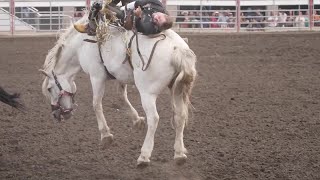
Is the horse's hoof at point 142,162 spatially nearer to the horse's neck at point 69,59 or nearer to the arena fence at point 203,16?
the horse's neck at point 69,59

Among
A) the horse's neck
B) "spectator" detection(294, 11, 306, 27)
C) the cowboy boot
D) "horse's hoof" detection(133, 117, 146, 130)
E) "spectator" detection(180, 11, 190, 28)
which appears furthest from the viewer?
"spectator" detection(180, 11, 190, 28)

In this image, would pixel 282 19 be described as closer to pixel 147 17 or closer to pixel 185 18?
pixel 185 18

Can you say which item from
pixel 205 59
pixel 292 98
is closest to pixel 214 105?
pixel 292 98

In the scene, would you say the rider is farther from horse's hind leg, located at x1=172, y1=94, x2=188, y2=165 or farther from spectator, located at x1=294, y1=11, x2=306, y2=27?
spectator, located at x1=294, y1=11, x2=306, y2=27

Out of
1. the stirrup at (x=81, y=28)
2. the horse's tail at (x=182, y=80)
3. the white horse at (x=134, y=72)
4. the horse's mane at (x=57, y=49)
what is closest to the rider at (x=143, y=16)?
the stirrup at (x=81, y=28)

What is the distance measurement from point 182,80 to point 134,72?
508 mm

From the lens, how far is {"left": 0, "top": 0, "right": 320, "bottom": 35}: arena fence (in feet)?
67.2

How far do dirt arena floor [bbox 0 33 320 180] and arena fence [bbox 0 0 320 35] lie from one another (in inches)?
330

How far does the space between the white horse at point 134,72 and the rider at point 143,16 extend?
0.11m

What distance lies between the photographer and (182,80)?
526 cm

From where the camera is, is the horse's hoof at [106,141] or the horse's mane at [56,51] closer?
the horse's hoof at [106,141]

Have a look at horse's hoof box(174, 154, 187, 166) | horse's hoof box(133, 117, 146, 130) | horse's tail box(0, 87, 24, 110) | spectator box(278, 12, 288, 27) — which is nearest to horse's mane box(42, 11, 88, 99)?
horse's tail box(0, 87, 24, 110)

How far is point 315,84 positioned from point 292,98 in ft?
4.93

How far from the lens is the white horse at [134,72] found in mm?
5219
